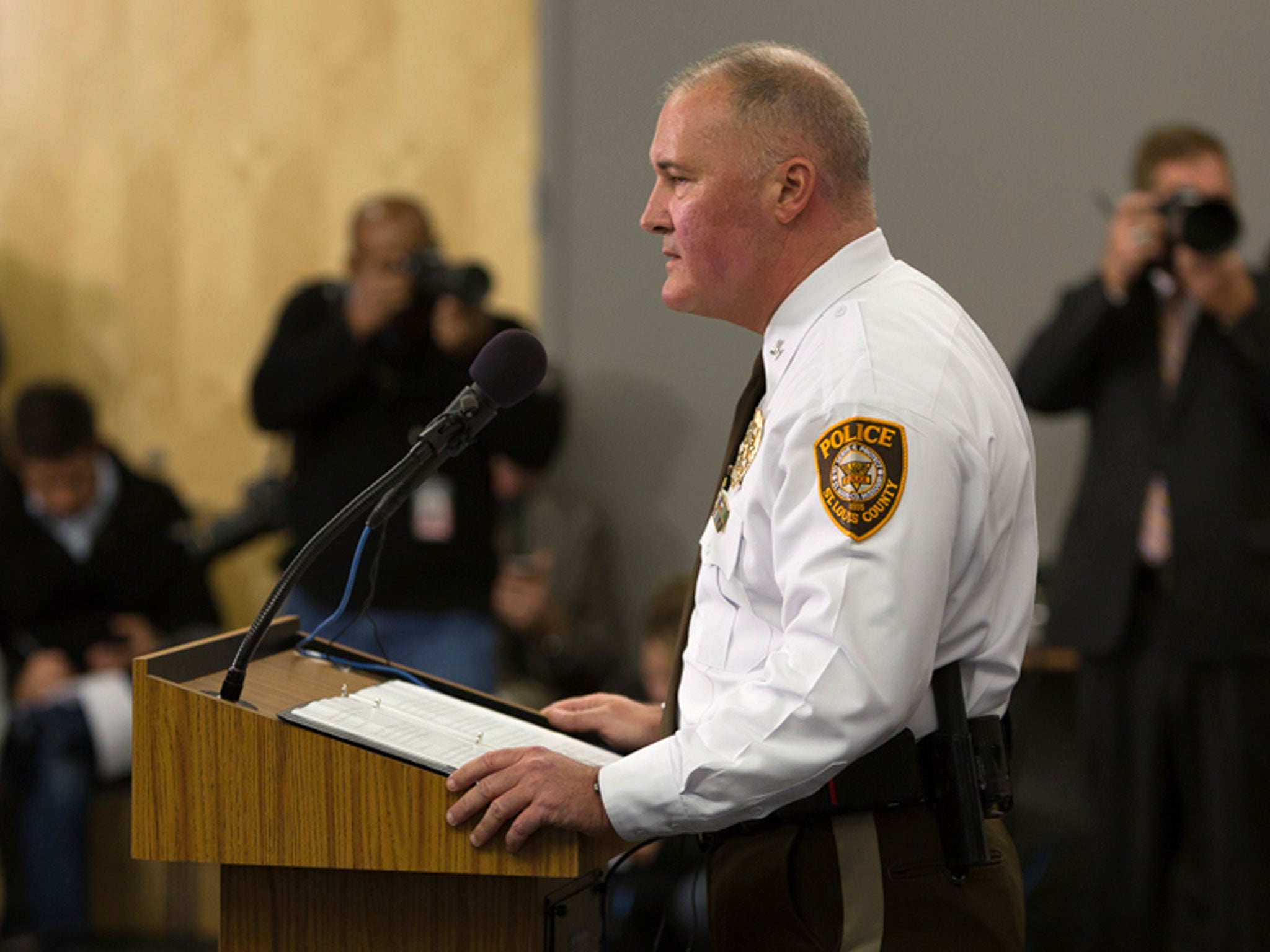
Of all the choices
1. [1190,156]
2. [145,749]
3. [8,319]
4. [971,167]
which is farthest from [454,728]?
[8,319]

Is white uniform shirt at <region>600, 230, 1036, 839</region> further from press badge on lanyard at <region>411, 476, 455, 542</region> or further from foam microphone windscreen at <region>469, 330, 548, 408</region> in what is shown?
press badge on lanyard at <region>411, 476, 455, 542</region>

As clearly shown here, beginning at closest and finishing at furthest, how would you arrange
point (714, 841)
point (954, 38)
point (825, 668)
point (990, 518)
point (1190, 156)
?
point (825, 668) → point (990, 518) → point (714, 841) → point (954, 38) → point (1190, 156)

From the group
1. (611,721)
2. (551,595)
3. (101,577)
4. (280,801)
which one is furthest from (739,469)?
(101,577)

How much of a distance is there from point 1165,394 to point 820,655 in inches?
75.6

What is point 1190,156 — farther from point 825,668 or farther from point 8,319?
point 8,319

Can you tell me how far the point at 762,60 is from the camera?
1475 millimetres

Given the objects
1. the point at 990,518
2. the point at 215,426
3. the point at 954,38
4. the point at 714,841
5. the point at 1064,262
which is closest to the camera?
the point at 990,518

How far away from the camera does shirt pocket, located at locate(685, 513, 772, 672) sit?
1422 mm

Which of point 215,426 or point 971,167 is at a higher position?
point 971,167

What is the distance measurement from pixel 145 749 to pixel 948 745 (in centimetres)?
73

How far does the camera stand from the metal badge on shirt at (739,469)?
146 centimetres

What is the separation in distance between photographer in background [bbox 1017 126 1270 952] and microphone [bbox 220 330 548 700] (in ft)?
5.51

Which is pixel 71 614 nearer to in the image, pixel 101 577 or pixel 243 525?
pixel 101 577

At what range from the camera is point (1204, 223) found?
9.11ft
